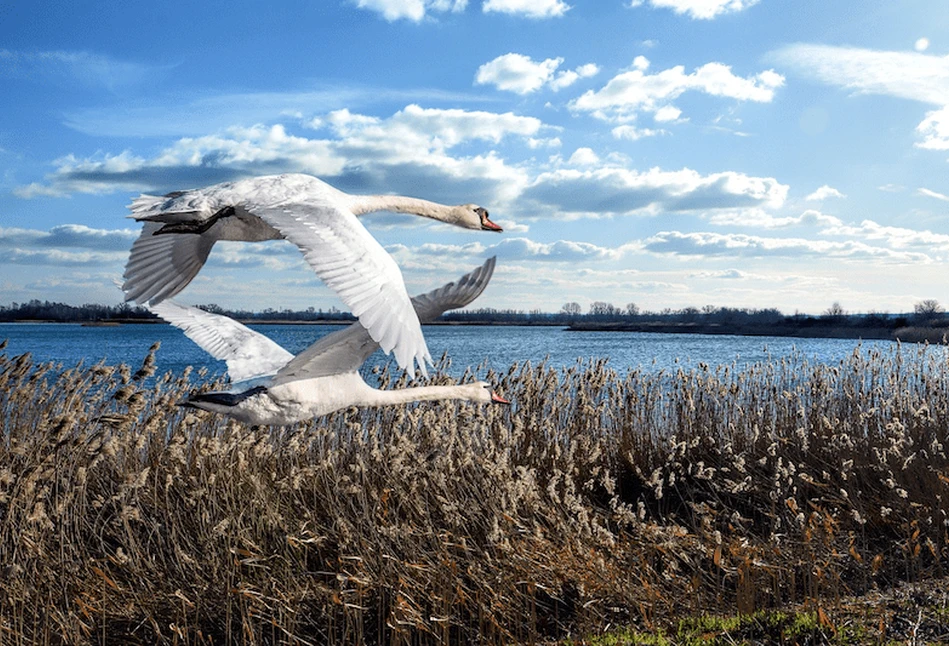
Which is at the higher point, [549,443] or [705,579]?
[549,443]

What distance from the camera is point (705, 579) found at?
6.24 meters

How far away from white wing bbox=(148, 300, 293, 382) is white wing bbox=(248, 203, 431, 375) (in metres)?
0.85

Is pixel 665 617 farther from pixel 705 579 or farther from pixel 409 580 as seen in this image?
pixel 409 580

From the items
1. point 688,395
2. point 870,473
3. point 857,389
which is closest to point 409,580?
point 688,395

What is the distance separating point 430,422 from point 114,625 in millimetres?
2562

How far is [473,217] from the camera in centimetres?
323

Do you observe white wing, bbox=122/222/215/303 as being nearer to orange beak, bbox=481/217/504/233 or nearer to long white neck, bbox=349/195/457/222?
long white neck, bbox=349/195/457/222

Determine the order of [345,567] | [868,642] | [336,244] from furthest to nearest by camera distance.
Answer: [345,567] → [868,642] → [336,244]

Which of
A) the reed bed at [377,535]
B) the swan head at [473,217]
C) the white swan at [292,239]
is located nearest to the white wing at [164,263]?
the white swan at [292,239]

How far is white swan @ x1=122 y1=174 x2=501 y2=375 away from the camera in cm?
193

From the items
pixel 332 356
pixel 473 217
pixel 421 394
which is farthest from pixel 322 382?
pixel 473 217

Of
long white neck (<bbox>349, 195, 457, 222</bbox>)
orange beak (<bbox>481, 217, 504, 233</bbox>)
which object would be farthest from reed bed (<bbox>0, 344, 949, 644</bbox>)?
orange beak (<bbox>481, 217, 504, 233</bbox>)

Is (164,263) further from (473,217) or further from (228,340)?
(473,217)

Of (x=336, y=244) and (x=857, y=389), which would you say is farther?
(x=857, y=389)
